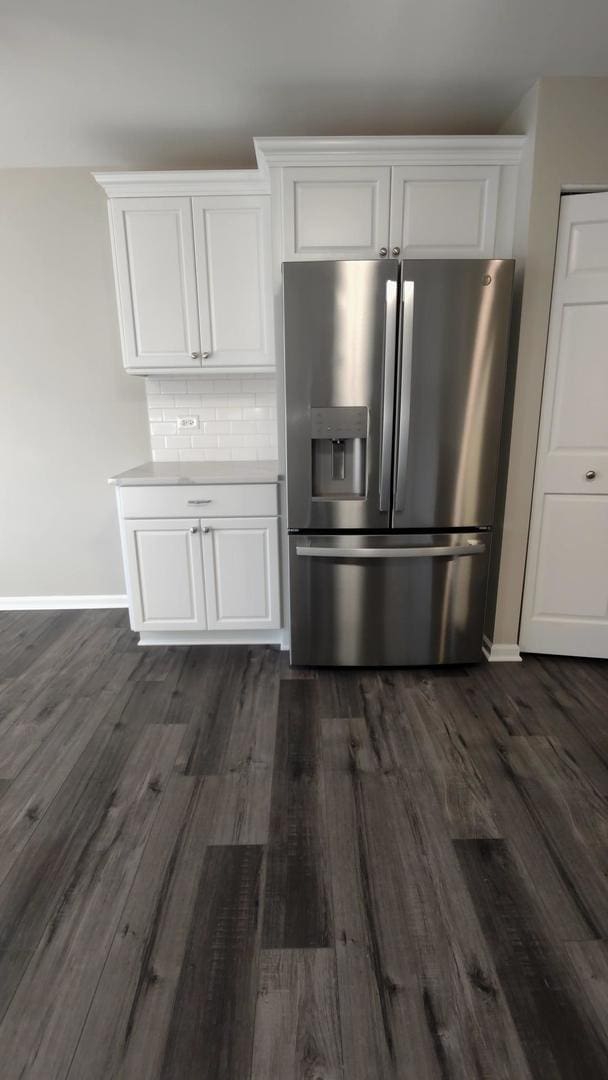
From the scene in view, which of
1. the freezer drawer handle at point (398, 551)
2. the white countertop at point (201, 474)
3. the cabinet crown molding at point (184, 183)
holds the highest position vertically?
the cabinet crown molding at point (184, 183)

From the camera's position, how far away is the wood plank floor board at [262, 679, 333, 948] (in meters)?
1.38

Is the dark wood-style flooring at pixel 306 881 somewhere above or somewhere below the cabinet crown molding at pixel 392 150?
below

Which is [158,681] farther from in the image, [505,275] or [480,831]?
[505,275]

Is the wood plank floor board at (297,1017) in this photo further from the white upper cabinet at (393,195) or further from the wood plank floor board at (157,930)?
the white upper cabinet at (393,195)

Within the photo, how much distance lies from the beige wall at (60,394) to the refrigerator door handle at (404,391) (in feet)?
5.41

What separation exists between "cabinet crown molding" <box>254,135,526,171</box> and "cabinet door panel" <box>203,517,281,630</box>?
1.59 m

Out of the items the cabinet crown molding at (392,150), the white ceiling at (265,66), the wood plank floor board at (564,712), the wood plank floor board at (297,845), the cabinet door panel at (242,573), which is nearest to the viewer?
the wood plank floor board at (297,845)

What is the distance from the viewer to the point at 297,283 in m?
2.19

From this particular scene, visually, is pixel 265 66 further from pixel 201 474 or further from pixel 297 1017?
pixel 297 1017

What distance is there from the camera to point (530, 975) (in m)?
1.26

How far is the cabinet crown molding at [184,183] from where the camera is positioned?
2.56 meters

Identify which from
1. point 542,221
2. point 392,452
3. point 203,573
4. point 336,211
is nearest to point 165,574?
point 203,573

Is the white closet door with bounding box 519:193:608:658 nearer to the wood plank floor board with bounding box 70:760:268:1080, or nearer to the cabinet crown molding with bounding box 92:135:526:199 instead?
the cabinet crown molding with bounding box 92:135:526:199

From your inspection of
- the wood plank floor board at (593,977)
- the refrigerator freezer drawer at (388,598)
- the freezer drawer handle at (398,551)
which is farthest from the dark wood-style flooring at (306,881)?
the freezer drawer handle at (398,551)
